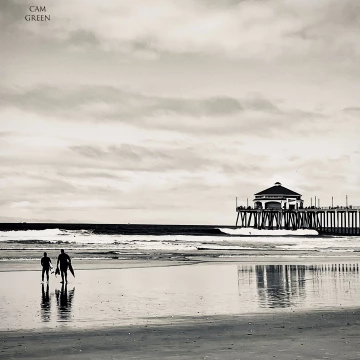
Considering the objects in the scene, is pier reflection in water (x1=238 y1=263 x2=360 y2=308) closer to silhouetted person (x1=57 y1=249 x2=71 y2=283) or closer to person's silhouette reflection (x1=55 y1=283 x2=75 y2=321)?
person's silhouette reflection (x1=55 y1=283 x2=75 y2=321)

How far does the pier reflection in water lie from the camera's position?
1941 centimetres

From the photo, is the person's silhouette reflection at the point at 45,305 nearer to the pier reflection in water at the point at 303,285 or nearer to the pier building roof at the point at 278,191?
the pier reflection in water at the point at 303,285

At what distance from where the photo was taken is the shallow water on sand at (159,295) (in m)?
16.4

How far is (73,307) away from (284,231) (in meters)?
109

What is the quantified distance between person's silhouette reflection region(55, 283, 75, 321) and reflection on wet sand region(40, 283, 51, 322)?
0.88ft

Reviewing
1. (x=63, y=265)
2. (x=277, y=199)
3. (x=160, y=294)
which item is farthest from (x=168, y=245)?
(x=277, y=199)

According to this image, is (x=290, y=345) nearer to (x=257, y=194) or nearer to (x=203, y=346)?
(x=203, y=346)

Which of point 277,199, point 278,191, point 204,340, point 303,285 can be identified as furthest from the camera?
point 278,191

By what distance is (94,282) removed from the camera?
25.8m

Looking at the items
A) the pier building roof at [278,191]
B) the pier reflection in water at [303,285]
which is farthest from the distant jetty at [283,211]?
the pier reflection in water at [303,285]

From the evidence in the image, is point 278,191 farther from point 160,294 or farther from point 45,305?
point 45,305

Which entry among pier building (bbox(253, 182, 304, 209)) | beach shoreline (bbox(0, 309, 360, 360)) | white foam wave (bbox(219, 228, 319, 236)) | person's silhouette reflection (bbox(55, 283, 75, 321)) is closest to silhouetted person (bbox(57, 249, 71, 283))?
person's silhouette reflection (bbox(55, 283, 75, 321))

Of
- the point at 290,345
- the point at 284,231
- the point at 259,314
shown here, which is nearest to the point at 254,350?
the point at 290,345

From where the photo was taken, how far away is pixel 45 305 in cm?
1867
